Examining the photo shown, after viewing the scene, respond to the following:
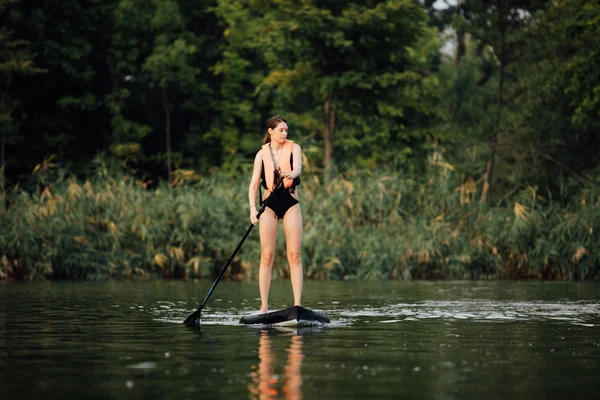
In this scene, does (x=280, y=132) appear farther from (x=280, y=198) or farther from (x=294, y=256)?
(x=294, y=256)


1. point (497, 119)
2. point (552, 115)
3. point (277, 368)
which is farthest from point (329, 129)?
point (277, 368)

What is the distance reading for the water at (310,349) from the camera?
7723 millimetres

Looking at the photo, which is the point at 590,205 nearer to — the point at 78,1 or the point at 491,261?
the point at 491,261

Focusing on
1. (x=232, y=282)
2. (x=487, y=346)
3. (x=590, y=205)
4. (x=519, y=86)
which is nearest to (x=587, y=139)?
(x=519, y=86)

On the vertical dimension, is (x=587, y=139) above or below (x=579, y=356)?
above

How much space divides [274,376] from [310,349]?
201cm

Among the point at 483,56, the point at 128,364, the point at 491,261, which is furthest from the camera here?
the point at 483,56

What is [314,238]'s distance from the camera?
26703 millimetres

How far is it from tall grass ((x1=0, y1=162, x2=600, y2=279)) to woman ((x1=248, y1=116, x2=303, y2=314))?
13.0 m

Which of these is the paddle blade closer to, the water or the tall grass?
the water

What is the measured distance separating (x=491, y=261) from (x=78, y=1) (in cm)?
2896

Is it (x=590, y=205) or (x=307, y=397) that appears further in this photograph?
(x=590, y=205)

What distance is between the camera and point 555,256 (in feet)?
85.4

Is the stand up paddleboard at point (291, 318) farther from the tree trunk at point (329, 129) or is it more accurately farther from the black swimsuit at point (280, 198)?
the tree trunk at point (329, 129)
